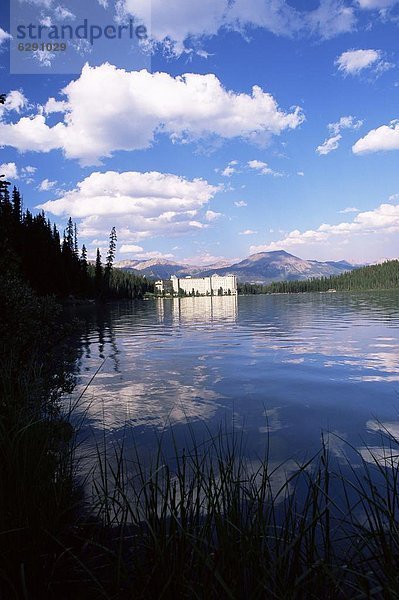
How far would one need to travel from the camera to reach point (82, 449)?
11.6 metres

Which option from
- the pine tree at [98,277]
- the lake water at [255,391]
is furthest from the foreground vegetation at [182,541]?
the pine tree at [98,277]

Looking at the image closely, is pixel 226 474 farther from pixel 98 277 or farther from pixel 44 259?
pixel 98 277

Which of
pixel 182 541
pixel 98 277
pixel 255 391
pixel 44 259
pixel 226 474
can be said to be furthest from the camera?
pixel 98 277

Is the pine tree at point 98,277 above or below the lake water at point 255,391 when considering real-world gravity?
above

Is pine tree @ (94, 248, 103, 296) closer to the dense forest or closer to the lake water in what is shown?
the dense forest

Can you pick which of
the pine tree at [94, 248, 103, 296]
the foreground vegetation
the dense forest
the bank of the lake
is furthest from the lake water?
the pine tree at [94, 248, 103, 296]

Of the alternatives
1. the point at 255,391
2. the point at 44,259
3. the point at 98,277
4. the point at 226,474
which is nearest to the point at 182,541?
the point at 226,474

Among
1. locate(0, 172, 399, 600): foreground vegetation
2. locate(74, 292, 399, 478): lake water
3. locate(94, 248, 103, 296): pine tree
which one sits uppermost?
locate(94, 248, 103, 296): pine tree

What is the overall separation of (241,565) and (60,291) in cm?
10468

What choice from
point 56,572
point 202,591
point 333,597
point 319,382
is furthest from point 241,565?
point 319,382

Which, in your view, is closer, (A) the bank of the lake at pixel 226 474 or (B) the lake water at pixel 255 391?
(A) the bank of the lake at pixel 226 474

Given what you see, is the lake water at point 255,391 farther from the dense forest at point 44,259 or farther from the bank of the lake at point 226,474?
the dense forest at point 44,259

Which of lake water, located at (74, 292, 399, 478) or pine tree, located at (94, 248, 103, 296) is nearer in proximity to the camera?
lake water, located at (74, 292, 399, 478)

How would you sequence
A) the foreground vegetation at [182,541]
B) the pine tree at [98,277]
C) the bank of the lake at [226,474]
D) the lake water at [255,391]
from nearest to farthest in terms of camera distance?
the foreground vegetation at [182,541] → the bank of the lake at [226,474] → the lake water at [255,391] → the pine tree at [98,277]
